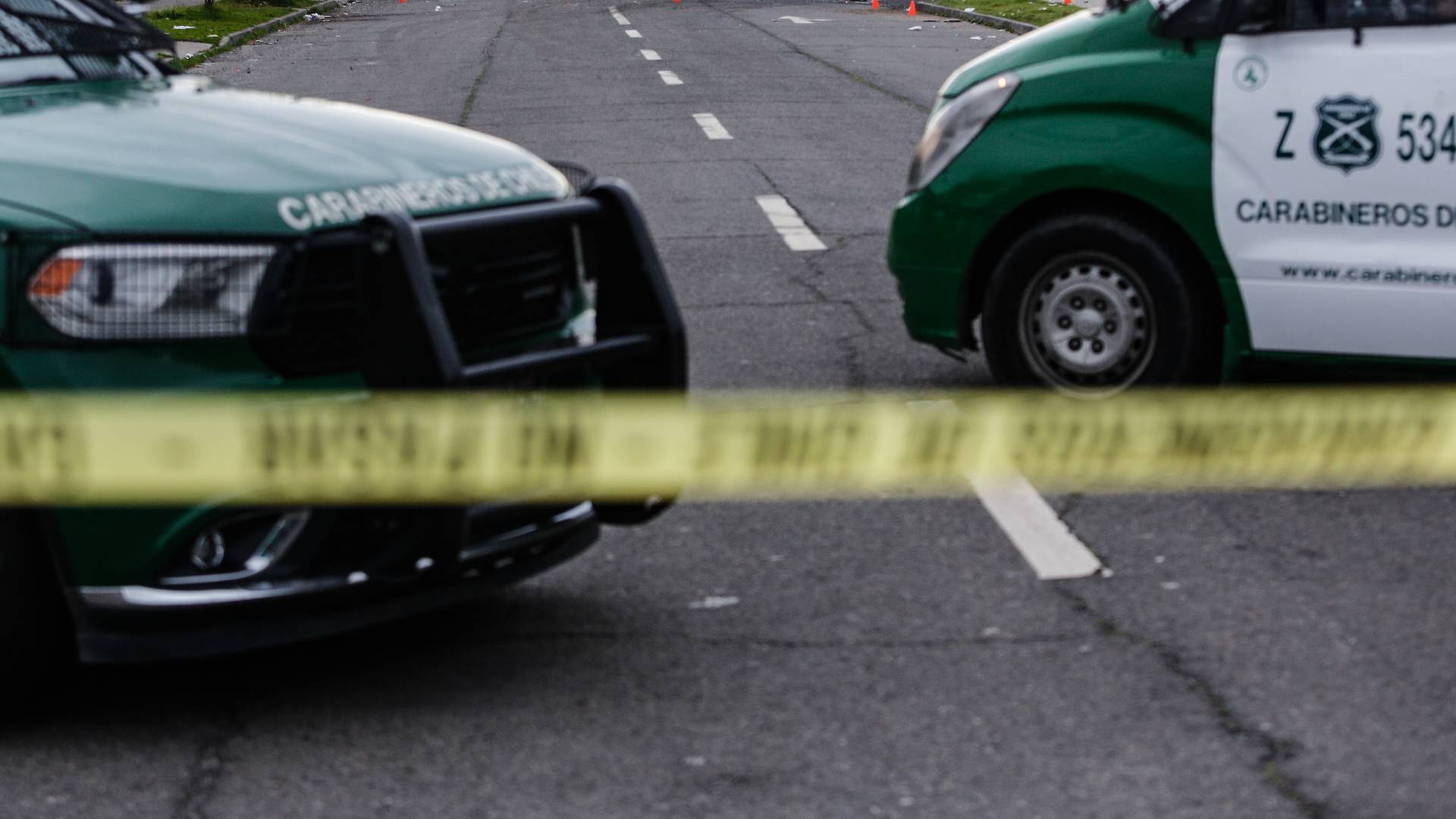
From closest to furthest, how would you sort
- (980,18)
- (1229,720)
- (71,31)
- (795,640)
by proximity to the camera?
1. (1229,720)
2. (795,640)
3. (71,31)
4. (980,18)

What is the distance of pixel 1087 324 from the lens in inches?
280

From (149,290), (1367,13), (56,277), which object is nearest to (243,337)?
(149,290)

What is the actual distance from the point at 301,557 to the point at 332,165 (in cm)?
85

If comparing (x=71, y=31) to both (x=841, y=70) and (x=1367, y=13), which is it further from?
(x=841, y=70)

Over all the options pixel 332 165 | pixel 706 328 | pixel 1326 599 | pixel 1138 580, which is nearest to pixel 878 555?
pixel 1138 580

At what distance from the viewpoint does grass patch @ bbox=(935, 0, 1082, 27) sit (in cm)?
2934

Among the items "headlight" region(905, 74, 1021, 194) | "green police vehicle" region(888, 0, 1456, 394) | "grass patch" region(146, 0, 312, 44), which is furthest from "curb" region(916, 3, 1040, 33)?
"green police vehicle" region(888, 0, 1456, 394)

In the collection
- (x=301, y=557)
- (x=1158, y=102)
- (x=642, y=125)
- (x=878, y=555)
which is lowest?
(x=642, y=125)

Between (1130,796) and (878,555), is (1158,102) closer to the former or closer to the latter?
(878,555)

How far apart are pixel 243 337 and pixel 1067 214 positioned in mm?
3343

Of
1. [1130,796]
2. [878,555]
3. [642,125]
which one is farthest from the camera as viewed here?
[642,125]

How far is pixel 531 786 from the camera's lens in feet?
14.2

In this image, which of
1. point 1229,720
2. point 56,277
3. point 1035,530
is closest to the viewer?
point 56,277

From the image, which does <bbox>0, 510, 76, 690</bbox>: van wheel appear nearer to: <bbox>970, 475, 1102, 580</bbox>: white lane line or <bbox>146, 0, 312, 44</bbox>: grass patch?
<bbox>970, 475, 1102, 580</bbox>: white lane line
